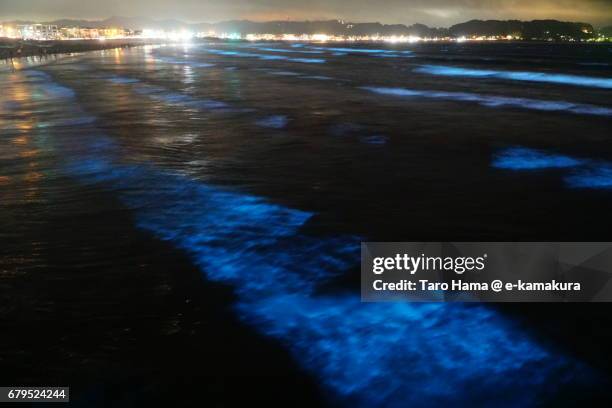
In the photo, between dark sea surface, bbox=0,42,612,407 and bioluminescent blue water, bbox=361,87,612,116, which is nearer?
dark sea surface, bbox=0,42,612,407

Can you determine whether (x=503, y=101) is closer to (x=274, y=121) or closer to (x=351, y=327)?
(x=274, y=121)

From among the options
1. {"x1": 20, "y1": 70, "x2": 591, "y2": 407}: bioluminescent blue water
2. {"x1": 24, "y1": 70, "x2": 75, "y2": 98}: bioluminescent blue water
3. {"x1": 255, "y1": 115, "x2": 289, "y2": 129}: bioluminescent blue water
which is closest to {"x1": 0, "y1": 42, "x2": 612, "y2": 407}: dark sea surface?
{"x1": 20, "y1": 70, "x2": 591, "y2": 407}: bioluminescent blue water

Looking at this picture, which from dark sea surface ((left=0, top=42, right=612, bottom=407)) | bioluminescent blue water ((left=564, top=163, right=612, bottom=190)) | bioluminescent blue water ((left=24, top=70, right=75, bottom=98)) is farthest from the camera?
bioluminescent blue water ((left=24, top=70, right=75, bottom=98))

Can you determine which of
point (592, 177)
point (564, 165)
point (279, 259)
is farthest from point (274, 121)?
point (279, 259)

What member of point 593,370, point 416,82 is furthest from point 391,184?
point 416,82

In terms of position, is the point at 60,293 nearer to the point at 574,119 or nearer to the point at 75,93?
the point at 574,119

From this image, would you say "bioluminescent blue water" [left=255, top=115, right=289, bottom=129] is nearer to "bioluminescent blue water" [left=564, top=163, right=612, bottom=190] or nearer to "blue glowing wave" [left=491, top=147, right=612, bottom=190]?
"blue glowing wave" [left=491, top=147, right=612, bottom=190]
